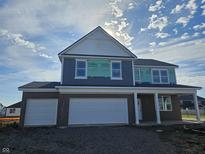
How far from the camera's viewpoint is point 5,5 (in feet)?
38.5

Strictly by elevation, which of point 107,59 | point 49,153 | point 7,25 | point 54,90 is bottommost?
point 49,153

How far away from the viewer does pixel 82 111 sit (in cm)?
1491

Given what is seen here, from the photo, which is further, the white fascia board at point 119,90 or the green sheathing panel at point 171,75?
the green sheathing panel at point 171,75

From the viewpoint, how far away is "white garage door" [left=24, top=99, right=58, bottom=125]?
15.4 m

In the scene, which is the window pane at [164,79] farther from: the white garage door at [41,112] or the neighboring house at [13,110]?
the neighboring house at [13,110]

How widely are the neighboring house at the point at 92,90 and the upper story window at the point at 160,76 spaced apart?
2734mm

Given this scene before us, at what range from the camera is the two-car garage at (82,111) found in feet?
48.6

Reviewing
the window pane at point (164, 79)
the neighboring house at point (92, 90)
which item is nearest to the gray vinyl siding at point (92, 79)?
the neighboring house at point (92, 90)

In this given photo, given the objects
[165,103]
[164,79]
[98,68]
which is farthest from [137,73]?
[98,68]

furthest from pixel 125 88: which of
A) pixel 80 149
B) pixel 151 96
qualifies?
pixel 80 149

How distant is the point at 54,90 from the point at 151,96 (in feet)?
35.3

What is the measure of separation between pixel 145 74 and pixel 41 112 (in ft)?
38.8

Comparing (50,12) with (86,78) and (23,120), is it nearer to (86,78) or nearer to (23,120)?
(86,78)

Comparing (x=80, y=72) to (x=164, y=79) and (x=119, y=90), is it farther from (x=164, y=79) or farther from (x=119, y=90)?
(x=164, y=79)
